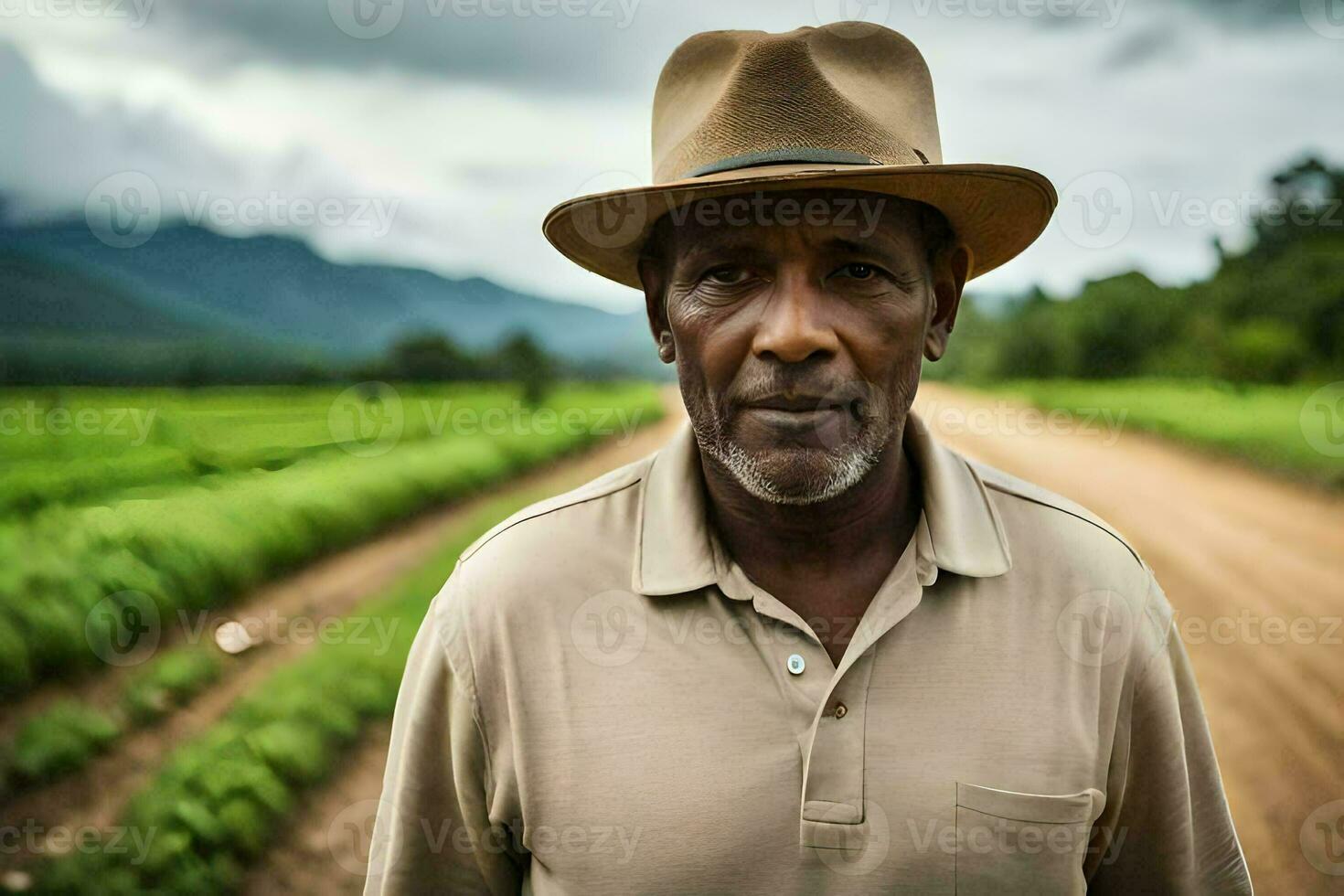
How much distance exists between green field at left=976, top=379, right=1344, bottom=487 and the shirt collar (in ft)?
32.4

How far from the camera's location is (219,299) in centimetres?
609

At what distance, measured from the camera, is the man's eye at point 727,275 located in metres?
1.77

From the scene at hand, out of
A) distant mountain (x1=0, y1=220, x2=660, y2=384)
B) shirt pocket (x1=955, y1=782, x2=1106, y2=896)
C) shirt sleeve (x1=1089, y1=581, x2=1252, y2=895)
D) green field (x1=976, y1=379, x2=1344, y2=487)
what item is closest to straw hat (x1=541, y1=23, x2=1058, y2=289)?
shirt sleeve (x1=1089, y1=581, x2=1252, y2=895)

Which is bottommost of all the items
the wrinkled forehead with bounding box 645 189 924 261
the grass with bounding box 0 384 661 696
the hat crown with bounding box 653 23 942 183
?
the grass with bounding box 0 384 661 696

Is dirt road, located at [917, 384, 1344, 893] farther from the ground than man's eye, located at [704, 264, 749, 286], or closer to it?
closer to it

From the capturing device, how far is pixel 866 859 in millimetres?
1544

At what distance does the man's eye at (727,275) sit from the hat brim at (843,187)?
5.5 inches

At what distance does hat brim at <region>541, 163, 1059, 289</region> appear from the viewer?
1.66 m

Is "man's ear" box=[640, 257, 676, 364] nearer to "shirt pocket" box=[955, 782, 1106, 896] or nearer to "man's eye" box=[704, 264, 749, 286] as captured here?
"man's eye" box=[704, 264, 749, 286]

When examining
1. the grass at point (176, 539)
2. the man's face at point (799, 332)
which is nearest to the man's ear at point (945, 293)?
the man's face at point (799, 332)

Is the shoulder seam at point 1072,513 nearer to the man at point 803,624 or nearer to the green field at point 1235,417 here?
the man at point 803,624

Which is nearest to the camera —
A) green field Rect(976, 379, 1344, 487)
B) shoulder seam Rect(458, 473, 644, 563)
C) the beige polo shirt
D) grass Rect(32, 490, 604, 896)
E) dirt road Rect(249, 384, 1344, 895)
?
the beige polo shirt

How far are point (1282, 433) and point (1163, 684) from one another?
11.7m

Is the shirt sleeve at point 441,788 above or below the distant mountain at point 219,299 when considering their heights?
below
